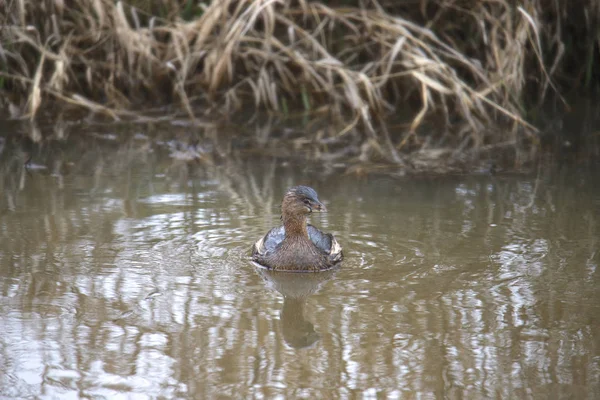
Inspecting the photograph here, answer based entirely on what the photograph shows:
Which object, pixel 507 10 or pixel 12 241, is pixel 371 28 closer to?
pixel 507 10

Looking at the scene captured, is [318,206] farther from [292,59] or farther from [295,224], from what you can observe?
[292,59]

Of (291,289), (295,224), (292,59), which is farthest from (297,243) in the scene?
(292,59)

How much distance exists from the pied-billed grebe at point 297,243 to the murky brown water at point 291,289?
0.39 ft

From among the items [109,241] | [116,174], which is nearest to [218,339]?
[109,241]

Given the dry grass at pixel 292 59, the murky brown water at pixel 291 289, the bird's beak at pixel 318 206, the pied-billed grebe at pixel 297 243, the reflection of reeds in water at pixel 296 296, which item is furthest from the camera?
the dry grass at pixel 292 59

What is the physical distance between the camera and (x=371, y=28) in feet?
30.1

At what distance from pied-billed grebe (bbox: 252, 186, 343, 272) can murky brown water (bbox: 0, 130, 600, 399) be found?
12 centimetres

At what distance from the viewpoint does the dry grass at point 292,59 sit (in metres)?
8.89

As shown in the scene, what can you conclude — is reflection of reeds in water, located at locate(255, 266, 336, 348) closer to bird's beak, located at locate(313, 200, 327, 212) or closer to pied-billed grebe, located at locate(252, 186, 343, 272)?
pied-billed grebe, located at locate(252, 186, 343, 272)

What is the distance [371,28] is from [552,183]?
272 cm

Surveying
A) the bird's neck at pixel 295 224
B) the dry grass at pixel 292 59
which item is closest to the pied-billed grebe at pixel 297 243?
the bird's neck at pixel 295 224

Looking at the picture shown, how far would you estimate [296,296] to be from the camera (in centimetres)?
499

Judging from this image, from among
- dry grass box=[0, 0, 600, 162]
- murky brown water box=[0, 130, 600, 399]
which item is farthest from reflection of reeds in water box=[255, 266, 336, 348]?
dry grass box=[0, 0, 600, 162]

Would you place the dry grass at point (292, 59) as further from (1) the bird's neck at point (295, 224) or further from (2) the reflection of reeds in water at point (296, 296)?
(2) the reflection of reeds in water at point (296, 296)
